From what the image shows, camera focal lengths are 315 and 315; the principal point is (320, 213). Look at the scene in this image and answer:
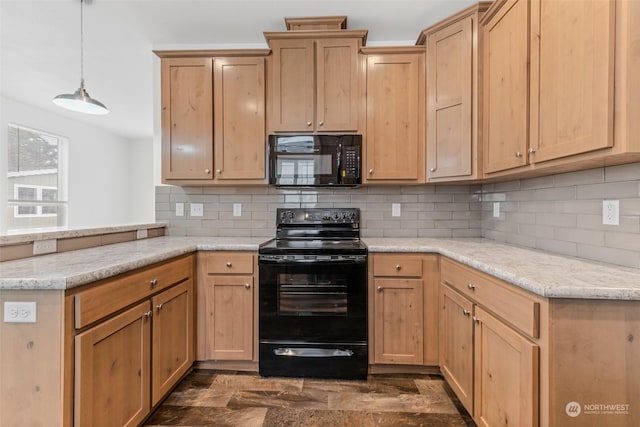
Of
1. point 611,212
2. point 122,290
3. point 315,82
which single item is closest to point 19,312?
point 122,290

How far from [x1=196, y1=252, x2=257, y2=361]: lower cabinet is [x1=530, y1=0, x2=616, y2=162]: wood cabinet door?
1868 mm

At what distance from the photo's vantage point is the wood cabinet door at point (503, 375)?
3.74 feet

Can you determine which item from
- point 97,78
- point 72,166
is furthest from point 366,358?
point 72,166

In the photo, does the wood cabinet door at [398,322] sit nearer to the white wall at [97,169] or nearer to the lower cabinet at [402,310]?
the lower cabinet at [402,310]

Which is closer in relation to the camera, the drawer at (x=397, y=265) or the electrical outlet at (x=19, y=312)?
the electrical outlet at (x=19, y=312)

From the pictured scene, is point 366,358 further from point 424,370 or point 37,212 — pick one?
point 37,212

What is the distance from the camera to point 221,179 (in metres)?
2.54

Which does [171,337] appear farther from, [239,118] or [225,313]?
[239,118]

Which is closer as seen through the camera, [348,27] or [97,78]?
[348,27]

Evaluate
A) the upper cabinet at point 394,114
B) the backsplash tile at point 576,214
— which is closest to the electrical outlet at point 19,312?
the upper cabinet at point 394,114

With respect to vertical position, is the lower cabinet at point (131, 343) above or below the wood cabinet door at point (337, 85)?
below

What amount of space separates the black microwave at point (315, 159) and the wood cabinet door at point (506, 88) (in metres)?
0.90

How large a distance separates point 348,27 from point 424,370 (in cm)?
273

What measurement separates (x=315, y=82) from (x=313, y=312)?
1.73 metres
